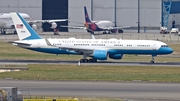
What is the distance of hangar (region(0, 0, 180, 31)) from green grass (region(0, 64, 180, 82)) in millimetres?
82899

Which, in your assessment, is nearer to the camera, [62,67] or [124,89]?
[124,89]

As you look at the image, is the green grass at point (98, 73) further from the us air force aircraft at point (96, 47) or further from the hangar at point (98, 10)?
the hangar at point (98, 10)

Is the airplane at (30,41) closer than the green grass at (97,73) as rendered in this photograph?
No

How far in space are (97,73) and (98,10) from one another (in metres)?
95.2

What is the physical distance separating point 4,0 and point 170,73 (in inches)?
3549

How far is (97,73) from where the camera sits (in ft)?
165

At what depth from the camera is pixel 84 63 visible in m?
62.7

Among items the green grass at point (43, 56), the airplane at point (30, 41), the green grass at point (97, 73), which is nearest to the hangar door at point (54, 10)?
the green grass at point (43, 56)

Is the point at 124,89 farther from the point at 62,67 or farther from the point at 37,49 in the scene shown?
the point at 37,49

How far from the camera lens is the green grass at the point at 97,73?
45594 millimetres

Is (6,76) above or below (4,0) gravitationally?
below

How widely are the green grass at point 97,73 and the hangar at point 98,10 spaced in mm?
82899

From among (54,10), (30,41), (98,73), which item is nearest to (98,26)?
(54,10)

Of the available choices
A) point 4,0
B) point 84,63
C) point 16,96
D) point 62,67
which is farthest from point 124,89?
point 4,0
